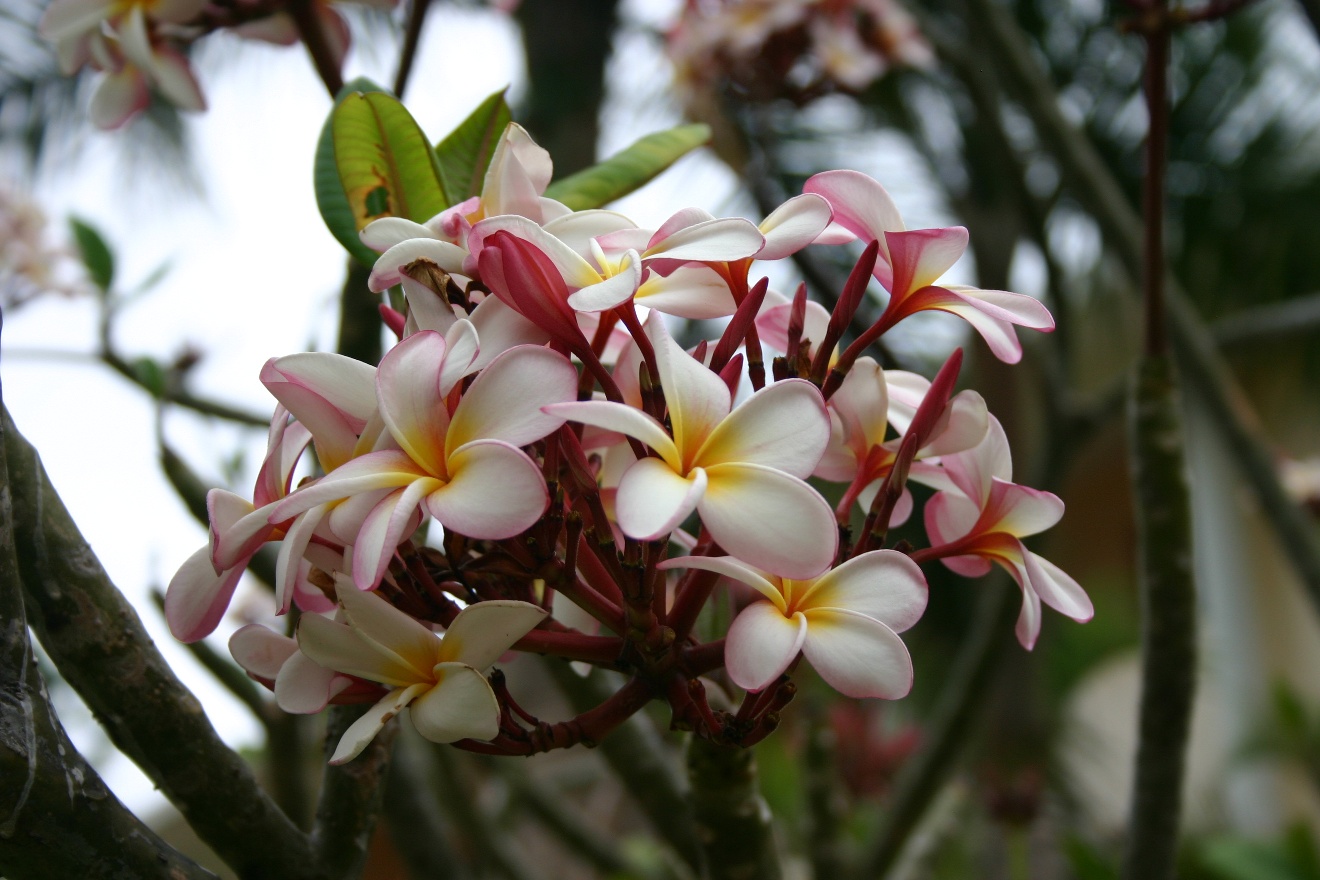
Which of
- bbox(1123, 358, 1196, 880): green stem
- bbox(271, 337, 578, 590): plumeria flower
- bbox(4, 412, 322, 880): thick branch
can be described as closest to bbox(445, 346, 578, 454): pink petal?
bbox(271, 337, 578, 590): plumeria flower

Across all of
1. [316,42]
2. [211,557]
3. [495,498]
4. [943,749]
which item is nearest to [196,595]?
[211,557]

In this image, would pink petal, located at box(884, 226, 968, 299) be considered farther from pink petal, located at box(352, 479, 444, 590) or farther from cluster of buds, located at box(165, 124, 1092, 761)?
pink petal, located at box(352, 479, 444, 590)

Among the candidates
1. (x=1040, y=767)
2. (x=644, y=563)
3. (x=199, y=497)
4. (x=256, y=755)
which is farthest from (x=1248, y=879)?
(x=644, y=563)

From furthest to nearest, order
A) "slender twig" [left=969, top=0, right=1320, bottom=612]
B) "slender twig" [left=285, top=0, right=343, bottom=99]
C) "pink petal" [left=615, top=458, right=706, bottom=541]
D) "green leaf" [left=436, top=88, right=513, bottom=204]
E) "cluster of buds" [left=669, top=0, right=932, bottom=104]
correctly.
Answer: "cluster of buds" [left=669, top=0, right=932, bottom=104]
"slender twig" [left=969, top=0, right=1320, bottom=612]
"slender twig" [left=285, top=0, right=343, bottom=99]
"green leaf" [left=436, top=88, right=513, bottom=204]
"pink petal" [left=615, top=458, right=706, bottom=541]

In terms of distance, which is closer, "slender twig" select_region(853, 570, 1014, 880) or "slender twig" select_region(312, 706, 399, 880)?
"slender twig" select_region(312, 706, 399, 880)

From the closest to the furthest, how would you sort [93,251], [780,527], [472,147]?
[780,527], [472,147], [93,251]

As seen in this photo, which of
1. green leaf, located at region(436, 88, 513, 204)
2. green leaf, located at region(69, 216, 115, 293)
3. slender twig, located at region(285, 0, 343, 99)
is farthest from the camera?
green leaf, located at region(69, 216, 115, 293)

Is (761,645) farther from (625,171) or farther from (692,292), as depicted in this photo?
(625,171)
